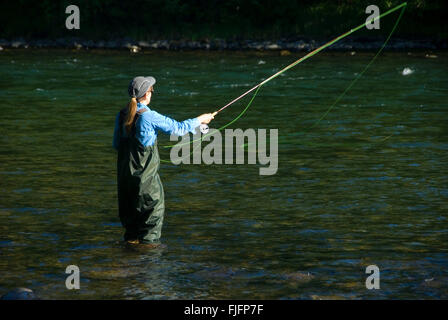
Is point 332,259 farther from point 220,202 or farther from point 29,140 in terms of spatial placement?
point 29,140

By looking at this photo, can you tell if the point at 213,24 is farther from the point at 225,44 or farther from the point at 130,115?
the point at 130,115

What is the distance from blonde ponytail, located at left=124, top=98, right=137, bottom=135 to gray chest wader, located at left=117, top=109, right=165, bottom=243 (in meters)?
0.05

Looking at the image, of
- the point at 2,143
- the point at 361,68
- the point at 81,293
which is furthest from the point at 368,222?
the point at 361,68

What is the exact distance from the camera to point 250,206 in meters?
10.3

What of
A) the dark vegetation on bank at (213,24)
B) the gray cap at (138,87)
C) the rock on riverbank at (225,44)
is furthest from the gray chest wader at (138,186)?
the dark vegetation on bank at (213,24)

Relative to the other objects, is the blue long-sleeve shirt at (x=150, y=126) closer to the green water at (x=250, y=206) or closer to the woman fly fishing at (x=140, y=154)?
the woman fly fishing at (x=140, y=154)

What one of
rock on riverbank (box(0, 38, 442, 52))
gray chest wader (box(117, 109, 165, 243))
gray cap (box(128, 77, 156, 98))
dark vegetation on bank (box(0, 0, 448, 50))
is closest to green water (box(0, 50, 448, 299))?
gray chest wader (box(117, 109, 165, 243))

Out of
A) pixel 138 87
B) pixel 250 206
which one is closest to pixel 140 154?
pixel 138 87

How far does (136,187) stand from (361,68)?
74.4 feet

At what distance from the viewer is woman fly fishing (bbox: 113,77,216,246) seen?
26.1 feet

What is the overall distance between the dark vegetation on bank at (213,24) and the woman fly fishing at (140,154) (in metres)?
31.2

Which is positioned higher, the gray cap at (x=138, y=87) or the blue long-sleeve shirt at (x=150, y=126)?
the gray cap at (x=138, y=87)

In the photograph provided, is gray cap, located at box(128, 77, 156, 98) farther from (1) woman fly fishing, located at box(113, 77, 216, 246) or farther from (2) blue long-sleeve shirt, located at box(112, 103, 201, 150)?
(2) blue long-sleeve shirt, located at box(112, 103, 201, 150)

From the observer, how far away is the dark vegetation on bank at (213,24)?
134 feet
